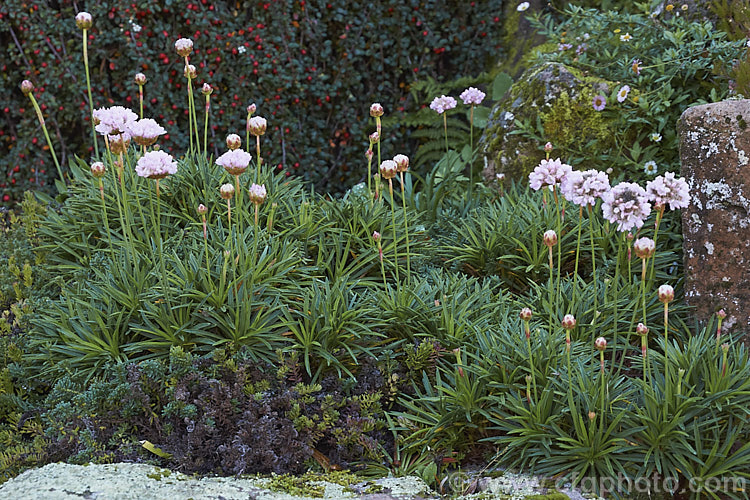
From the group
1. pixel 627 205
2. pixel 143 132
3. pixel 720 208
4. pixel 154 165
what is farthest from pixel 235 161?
pixel 720 208

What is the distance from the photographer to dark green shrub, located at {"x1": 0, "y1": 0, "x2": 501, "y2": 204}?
554 cm

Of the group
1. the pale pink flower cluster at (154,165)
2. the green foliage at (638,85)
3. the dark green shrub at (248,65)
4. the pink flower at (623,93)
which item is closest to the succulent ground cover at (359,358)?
the pale pink flower cluster at (154,165)

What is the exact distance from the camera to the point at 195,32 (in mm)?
5645

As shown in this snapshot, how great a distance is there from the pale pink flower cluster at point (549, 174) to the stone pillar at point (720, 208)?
77 centimetres

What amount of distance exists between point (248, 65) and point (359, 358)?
3592mm

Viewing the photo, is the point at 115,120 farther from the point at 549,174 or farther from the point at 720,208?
the point at 720,208

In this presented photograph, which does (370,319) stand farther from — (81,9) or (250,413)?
(81,9)

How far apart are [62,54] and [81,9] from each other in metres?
0.38

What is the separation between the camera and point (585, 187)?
241cm

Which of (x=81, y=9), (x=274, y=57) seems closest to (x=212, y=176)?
(x=274, y=57)

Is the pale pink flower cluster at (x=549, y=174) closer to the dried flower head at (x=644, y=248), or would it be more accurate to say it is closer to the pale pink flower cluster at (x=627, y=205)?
the pale pink flower cluster at (x=627, y=205)

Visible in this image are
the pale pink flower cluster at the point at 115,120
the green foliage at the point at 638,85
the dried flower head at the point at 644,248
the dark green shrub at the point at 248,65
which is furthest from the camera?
the dark green shrub at the point at 248,65

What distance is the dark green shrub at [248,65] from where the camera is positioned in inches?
218

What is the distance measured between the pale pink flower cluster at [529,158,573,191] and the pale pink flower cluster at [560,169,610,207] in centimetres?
10
